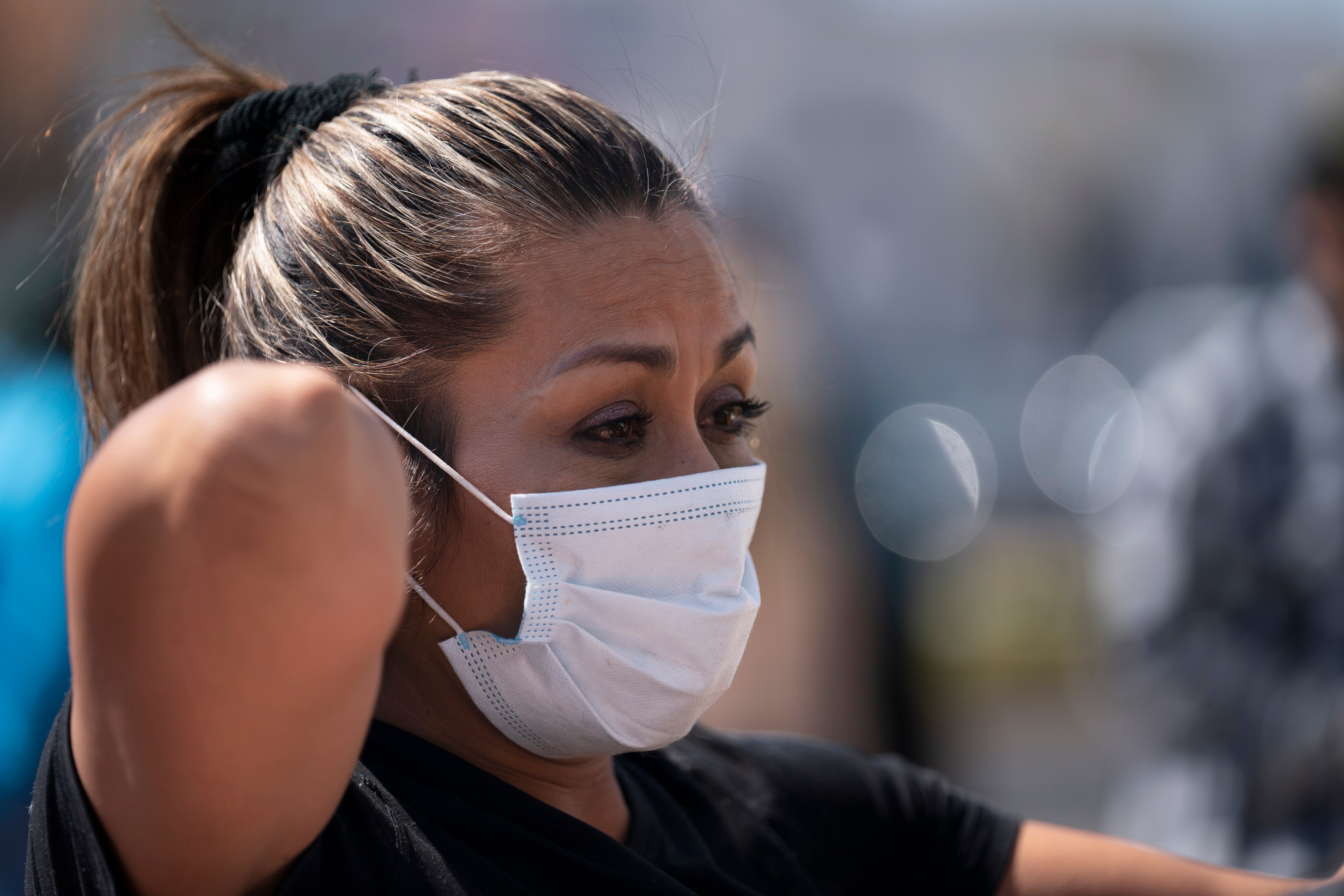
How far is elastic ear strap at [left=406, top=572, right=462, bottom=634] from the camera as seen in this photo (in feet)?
4.62

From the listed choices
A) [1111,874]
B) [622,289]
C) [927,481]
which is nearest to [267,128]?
[622,289]

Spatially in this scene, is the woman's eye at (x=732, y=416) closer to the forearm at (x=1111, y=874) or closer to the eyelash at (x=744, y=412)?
the eyelash at (x=744, y=412)

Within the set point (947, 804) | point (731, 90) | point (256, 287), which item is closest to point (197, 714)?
point (256, 287)

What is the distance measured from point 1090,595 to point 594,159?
540cm

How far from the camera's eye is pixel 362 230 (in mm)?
1503

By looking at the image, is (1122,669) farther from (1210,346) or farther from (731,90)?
(731,90)

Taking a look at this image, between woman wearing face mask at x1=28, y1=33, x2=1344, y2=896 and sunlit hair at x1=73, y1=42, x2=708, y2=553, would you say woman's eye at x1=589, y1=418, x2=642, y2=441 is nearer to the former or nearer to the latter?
woman wearing face mask at x1=28, y1=33, x2=1344, y2=896

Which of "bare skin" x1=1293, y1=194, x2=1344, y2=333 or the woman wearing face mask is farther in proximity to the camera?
"bare skin" x1=1293, y1=194, x2=1344, y2=333

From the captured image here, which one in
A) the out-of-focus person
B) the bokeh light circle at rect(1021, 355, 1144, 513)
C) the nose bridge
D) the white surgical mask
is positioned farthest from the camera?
the bokeh light circle at rect(1021, 355, 1144, 513)

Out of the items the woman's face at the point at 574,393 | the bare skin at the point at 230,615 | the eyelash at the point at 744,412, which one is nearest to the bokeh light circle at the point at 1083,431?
the eyelash at the point at 744,412

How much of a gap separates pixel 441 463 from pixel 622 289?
14.0 inches

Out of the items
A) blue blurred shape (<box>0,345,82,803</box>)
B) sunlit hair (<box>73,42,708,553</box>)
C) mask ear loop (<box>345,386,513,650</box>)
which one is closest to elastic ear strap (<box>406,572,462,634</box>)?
mask ear loop (<box>345,386,513,650</box>)

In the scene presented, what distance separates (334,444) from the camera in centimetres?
74

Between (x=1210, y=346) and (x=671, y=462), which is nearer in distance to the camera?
(x=671, y=462)
